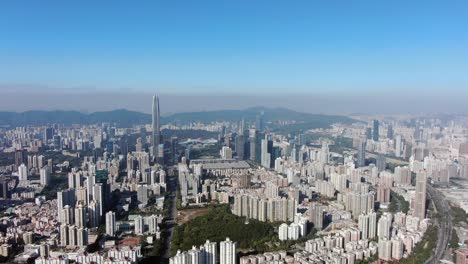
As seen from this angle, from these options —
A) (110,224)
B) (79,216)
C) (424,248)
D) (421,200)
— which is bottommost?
(424,248)

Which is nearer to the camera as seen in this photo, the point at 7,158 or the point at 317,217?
the point at 317,217

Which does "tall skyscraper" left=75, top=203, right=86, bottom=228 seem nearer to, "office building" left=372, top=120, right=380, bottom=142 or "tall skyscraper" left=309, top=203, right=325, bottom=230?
"tall skyscraper" left=309, top=203, right=325, bottom=230

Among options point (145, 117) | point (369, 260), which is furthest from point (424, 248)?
point (145, 117)

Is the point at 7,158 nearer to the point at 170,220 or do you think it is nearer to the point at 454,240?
the point at 170,220

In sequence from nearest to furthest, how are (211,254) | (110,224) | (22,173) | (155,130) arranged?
(211,254) → (110,224) → (22,173) → (155,130)

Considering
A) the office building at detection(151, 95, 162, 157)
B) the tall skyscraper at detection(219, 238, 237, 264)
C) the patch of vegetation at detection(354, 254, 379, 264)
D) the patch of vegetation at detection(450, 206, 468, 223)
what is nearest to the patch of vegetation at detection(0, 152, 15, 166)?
the office building at detection(151, 95, 162, 157)

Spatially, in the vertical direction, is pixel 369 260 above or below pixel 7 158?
below

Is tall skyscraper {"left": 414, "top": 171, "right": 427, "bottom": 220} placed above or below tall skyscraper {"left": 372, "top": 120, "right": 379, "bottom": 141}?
below
